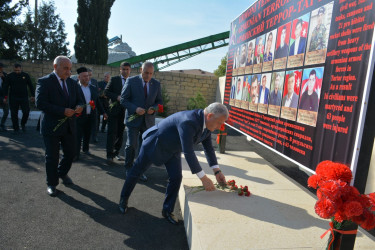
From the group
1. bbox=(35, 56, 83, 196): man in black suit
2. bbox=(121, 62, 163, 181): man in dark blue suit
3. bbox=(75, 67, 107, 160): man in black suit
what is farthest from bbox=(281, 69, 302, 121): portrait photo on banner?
bbox=(75, 67, 107, 160): man in black suit

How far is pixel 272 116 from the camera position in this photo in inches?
162

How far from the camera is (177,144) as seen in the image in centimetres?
288

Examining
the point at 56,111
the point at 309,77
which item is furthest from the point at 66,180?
the point at 309,77

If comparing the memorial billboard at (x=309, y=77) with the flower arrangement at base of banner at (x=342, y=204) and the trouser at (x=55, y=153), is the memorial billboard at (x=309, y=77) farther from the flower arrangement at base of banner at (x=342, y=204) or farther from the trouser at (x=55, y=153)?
the trouser at (x=55, y=153)

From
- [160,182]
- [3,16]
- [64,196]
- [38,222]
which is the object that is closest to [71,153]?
[64,196]

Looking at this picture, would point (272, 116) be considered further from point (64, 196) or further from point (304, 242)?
point (64, 196)

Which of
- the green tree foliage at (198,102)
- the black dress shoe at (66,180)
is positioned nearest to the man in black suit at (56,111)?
the black dress shoe at (66,180)

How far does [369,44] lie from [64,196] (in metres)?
4.13

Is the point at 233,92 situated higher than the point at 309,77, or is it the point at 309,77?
the point at 309,77

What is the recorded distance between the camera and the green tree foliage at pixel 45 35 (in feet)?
67.6

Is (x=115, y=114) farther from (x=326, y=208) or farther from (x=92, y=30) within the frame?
(x=92, y=30)

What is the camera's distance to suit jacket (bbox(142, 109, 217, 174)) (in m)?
2.64

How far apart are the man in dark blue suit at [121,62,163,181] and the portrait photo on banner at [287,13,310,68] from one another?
2168mm

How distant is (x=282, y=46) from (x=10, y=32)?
67.7ft
